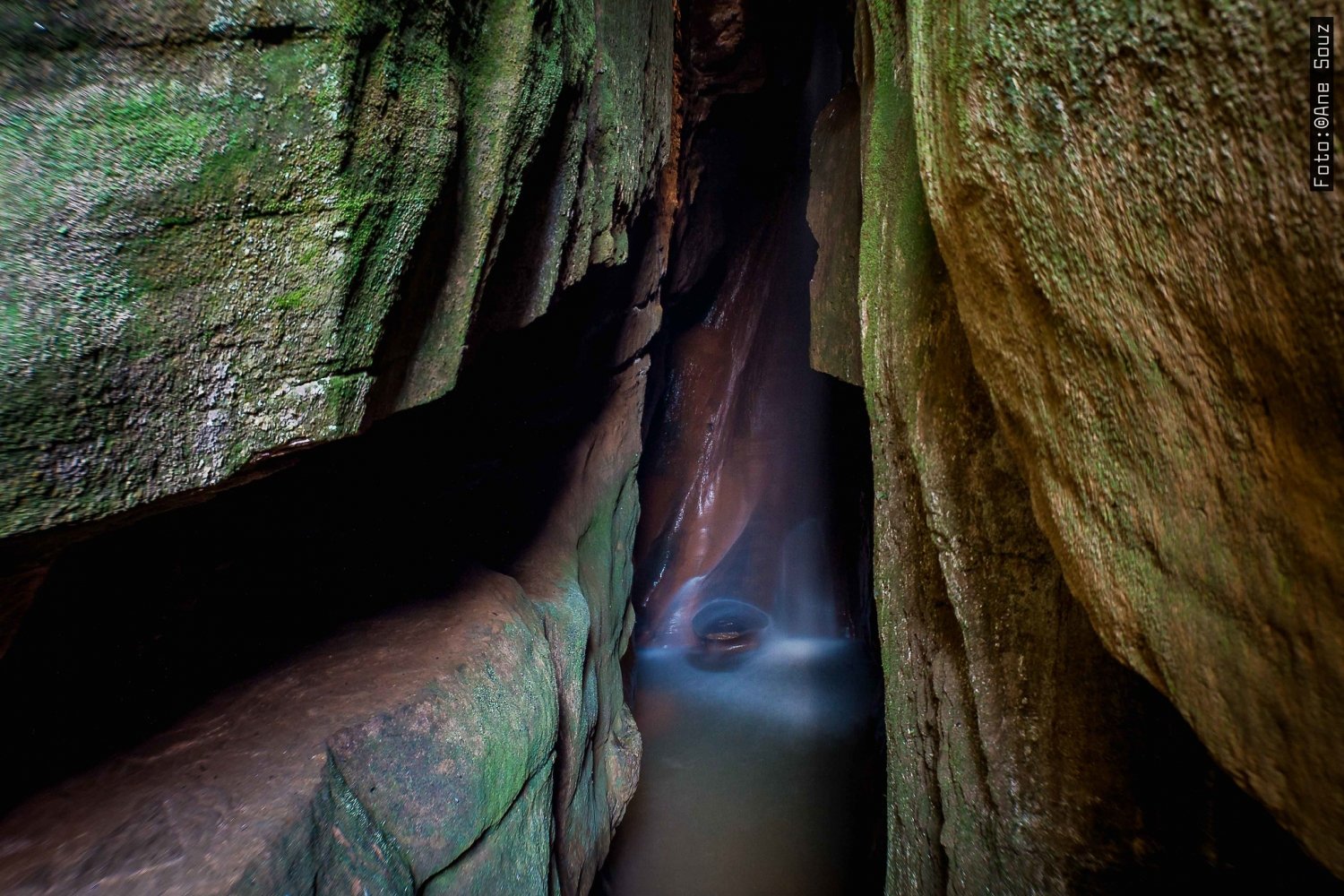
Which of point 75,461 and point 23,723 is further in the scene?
point 23,723

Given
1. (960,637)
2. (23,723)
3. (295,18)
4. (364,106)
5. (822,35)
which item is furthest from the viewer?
(822,35)

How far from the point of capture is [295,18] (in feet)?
4.58

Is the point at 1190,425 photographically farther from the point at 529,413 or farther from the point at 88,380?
the point at 529,413

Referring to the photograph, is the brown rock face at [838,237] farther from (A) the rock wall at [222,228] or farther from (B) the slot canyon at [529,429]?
(A) the rock wall at [222,228]

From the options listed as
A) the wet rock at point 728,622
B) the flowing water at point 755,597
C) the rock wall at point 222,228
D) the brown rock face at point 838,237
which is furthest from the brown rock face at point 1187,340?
the wet rock at point 728,622

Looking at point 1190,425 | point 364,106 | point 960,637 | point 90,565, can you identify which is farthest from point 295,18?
point 960,637

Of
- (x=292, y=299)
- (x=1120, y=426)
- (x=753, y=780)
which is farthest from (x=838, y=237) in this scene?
(x=753, y=780)

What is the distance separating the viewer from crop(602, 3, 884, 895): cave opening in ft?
17.1

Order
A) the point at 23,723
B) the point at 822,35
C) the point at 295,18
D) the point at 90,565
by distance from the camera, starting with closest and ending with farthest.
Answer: the point at 295,18, the point at 23,723, the point at 90,565, the point at 822,35

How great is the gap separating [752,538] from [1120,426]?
8157 mm

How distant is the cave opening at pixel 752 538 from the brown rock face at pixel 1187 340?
425cm

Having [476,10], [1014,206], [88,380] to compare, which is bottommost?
[88,380]

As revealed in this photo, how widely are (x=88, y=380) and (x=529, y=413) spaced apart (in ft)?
9.81

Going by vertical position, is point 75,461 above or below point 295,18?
below
